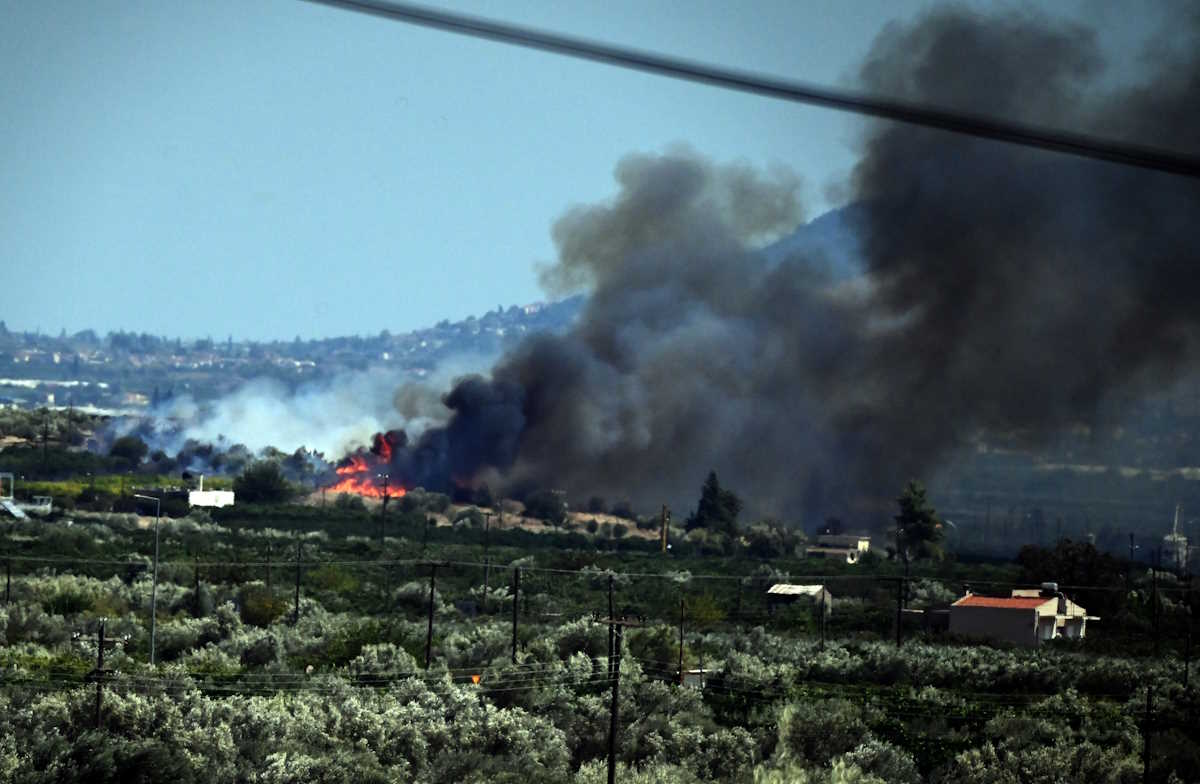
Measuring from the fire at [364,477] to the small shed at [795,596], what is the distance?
51120 mm

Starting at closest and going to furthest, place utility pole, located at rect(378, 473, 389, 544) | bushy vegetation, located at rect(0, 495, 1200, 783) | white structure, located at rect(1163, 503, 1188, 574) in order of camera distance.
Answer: bushy vegetation, located at rect(0, 495, 1200, 783) < utility pole, located at rect(378, 473, 389, 544) < white structure, located at rect(1163, 503, 1188, 574)

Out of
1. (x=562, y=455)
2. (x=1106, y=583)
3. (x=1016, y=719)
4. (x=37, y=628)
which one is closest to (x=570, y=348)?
(x=562, y=455)

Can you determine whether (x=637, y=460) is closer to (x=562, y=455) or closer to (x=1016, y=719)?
(x=562, y=455)

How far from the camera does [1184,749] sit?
141 feet

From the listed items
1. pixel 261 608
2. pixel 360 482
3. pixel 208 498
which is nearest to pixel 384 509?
pixel 208 498

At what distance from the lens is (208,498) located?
12369 centimetres

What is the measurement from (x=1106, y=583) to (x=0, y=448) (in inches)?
4023

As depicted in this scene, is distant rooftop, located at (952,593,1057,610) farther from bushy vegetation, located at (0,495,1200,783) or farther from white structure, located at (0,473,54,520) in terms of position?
white structure, located at (0,473,54,520)

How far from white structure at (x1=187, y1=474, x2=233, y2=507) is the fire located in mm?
10863

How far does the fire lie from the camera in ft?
442

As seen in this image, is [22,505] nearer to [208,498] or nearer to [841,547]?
[208,498]

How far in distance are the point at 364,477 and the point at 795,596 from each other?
61699 millimetres

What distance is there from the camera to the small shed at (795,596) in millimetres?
82506

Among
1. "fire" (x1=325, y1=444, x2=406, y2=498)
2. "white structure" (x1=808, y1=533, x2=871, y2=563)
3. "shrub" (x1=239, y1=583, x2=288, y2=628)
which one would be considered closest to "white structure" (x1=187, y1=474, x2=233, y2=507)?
"fire" (x1=325, y1=444, x2=406, y2=498)
